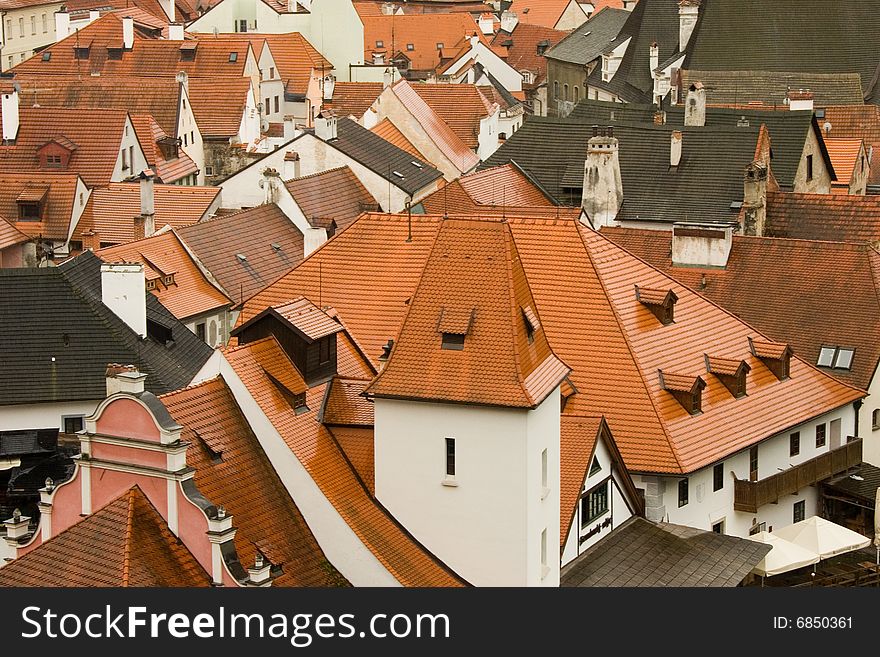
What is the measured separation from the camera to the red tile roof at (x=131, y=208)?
86125 millimetres

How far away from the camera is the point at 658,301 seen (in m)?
58.6

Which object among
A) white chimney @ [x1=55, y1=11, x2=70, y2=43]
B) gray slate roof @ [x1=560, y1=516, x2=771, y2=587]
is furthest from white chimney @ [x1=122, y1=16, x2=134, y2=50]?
gray slate roof @ [x1=560, y1=516, x2=771, y2=587]

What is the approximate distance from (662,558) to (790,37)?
257ft

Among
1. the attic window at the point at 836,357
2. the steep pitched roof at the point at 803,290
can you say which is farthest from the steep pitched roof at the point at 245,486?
the attic window at the point at 836,357

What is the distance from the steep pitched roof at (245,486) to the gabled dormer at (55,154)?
52.0 m

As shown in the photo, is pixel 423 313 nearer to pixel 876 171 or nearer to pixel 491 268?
pixel 491 268

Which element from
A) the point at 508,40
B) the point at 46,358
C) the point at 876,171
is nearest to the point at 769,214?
the point at 876,171

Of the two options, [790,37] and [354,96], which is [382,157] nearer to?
[354,96]

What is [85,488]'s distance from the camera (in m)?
44.5

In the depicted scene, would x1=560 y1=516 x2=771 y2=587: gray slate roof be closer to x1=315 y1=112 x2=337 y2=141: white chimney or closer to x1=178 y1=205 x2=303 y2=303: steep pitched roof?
x1=178 y1=205 x2=303 y2=303: steep pitched roof

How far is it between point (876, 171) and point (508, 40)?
8341cm

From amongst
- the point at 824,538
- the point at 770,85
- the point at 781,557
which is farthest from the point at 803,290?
the point at 770,85

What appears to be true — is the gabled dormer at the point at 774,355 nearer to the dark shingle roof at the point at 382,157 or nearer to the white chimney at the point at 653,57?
the dark shingle roof at the point at 382,157

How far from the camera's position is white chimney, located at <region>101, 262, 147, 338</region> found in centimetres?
5991
